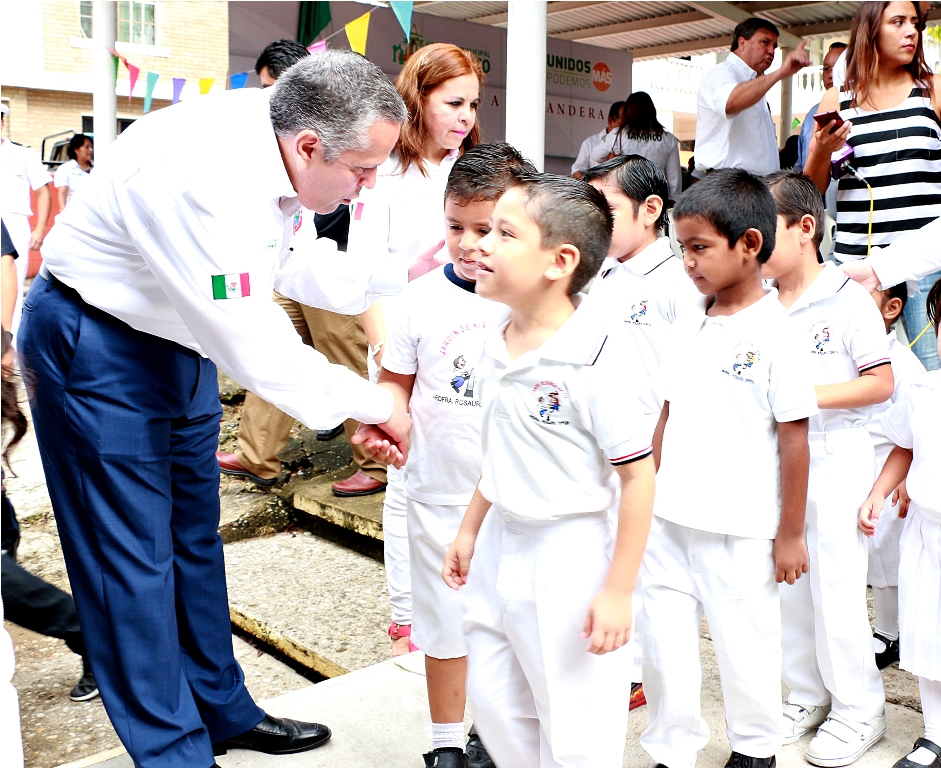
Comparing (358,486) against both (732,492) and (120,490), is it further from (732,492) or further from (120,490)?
(732,492)

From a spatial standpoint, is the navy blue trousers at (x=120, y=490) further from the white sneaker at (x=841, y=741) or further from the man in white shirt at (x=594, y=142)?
the man in white shirt at (x=594, y=142)

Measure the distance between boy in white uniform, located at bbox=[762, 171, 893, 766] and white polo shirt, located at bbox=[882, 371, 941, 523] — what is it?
8 centimetres

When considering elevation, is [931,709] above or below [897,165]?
below

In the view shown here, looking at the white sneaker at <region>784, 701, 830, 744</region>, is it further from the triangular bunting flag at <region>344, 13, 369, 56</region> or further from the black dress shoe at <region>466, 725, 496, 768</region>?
the triangular bunting flag at <region>344, 13, 369, 56</region>

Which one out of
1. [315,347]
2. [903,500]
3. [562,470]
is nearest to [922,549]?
[903,500]

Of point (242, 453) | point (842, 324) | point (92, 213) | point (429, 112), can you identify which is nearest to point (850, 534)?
point (842, 324)

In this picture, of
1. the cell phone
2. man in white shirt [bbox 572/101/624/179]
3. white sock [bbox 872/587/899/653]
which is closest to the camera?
white sock [bbox 872/587/899/653]

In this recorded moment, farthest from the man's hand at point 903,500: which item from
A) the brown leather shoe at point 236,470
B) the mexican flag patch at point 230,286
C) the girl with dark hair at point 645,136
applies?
the girl with dark hair at point 645,136

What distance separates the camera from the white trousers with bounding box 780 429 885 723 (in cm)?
257

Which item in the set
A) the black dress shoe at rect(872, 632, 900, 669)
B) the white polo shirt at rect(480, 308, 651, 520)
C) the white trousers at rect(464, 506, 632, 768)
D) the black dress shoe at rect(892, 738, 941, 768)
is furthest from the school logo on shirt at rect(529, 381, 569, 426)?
the black dress shoe at rect(872, 632, 900, 669)

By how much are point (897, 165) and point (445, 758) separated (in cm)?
263

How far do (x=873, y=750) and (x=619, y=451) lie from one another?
1408 mm

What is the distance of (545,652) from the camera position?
1.87 meters

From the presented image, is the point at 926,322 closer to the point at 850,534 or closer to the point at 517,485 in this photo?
the point at 850,534
